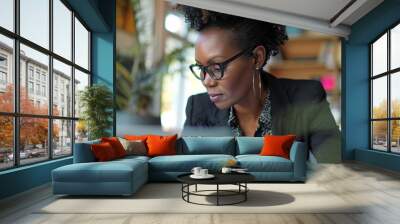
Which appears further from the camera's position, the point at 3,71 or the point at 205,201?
the point at 3,71

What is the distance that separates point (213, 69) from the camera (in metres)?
8.04

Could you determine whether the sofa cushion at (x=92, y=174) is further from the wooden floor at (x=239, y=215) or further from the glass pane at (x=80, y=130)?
the glass pane at (x=80, y=130)

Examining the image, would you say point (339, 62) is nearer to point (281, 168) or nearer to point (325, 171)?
point (325, 171)

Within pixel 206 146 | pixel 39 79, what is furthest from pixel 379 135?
pixel 39 79

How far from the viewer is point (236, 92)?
805 centimetres

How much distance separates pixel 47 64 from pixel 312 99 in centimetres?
529

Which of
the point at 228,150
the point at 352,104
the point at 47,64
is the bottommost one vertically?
the point at 228,150

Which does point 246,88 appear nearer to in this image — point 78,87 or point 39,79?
point 78,87

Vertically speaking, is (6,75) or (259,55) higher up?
(259,55)

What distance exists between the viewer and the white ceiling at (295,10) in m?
7.27

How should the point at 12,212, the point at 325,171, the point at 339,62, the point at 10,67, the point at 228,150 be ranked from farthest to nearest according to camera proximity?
1. the point at 339,62
2. the point at 325,171
3. the point at 228,150
4. the point at 10,67
5. the point at 12,212

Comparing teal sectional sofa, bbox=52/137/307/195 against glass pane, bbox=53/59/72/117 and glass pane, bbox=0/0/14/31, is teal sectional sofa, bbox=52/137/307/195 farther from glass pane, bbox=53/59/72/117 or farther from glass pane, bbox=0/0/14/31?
glass pane, bbox=0/0/14/31

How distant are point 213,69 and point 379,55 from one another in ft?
12.6

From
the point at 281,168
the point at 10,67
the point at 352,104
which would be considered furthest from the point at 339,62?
the point at 10,67
